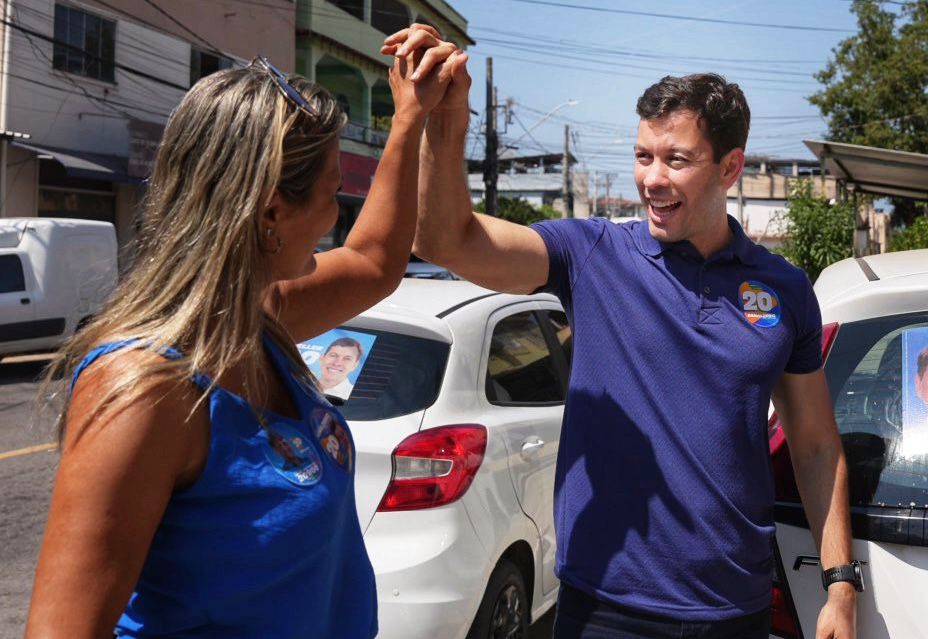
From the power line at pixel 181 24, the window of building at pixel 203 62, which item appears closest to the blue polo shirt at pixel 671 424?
the power line at pixel 181 24

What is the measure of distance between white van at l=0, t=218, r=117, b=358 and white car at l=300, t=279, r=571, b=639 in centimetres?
954

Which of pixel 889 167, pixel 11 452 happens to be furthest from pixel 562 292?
→ pixel 889 167

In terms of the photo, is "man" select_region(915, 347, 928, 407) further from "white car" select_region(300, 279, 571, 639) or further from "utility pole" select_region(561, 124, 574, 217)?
"utility pole" select_region(561, 124, 574, 217)

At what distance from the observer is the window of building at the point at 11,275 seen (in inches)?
487

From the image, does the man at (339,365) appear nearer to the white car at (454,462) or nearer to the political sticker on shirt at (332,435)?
the white car at (454,462)

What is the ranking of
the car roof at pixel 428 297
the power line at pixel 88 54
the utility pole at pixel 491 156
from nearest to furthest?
the car roof at pixel 428 297 < the power line at pixel 88 54 < the utility pole at pixel 491 156

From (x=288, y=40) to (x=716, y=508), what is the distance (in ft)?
86.8

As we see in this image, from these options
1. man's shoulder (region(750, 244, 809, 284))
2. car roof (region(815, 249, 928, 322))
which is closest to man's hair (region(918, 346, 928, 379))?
car roof (region(815, 249, 928, 322))

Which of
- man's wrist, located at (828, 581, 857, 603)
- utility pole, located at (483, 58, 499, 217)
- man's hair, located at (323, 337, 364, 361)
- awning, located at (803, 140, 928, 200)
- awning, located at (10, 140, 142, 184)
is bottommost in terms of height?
man's wrist, located at (828, 581, 857, 603)

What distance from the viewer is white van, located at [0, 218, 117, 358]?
1238cm

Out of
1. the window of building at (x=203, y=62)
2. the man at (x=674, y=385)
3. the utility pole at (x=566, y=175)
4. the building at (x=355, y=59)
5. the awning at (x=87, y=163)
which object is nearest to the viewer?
the man at (x=674, y=385)

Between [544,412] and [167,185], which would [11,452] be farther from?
[167,185]

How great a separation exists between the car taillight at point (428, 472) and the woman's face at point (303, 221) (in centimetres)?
188

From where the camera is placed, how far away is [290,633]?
138 centimetres
